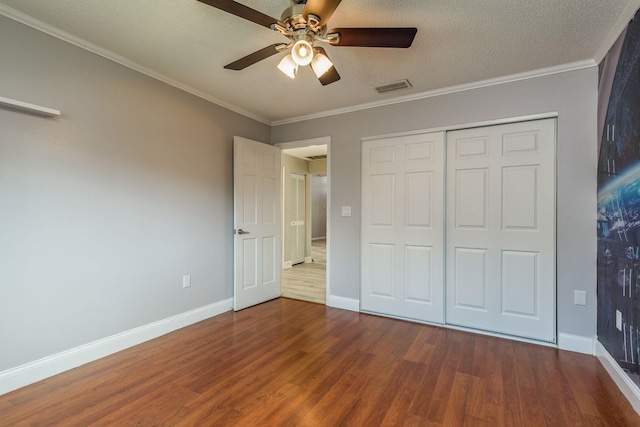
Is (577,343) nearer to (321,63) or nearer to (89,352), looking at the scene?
(321,63)

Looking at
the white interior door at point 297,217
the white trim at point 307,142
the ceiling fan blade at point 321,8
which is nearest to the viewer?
the ceiling fan blade at point 321,8

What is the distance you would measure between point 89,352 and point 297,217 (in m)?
4.82

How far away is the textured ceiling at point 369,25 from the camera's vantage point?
1.85 metres

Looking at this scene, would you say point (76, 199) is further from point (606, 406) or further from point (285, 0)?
point (606, 406)

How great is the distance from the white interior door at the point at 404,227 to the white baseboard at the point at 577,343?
969 mm

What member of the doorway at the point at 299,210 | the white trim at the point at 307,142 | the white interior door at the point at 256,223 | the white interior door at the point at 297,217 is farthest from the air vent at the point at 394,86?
the white interior door at the point at 297,217

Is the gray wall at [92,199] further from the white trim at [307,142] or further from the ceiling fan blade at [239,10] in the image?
the ceiling fan blade at [239,10]

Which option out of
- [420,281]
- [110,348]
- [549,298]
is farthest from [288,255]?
[549,298]

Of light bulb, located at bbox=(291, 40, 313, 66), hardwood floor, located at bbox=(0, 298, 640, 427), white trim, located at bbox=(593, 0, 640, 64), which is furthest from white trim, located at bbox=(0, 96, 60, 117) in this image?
white trim, located at bbox=(593, 0, 640, 64)

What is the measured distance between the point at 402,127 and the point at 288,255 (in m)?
3.98

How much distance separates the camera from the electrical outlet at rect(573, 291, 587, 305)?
245 cm

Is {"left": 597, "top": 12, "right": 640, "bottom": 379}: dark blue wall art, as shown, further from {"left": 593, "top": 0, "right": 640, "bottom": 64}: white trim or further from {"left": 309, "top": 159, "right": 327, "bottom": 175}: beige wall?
{"left": 309, "top": 159, "right": 327, "bottom": 175}: beige wall

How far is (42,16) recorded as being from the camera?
196 cm

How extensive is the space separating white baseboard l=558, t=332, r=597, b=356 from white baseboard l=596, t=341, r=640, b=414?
6 centimetres
